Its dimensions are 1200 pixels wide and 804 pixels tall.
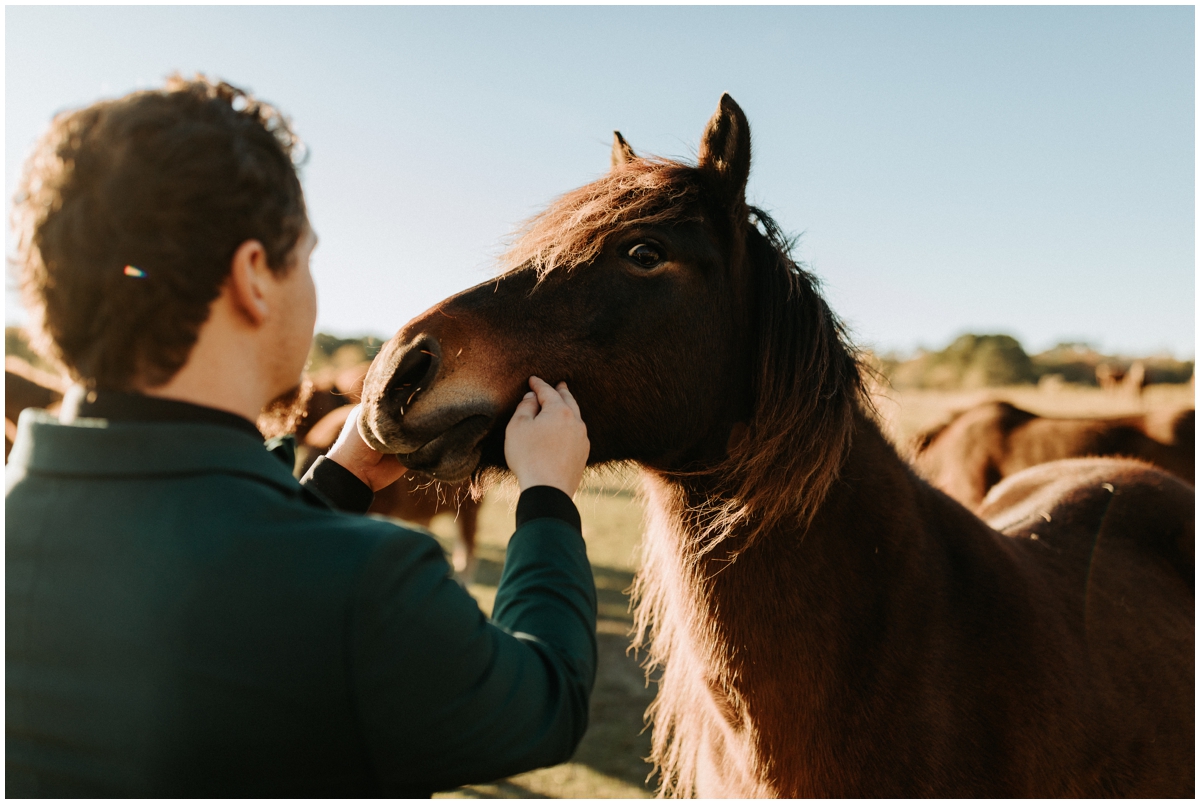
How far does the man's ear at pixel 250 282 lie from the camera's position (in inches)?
41.4

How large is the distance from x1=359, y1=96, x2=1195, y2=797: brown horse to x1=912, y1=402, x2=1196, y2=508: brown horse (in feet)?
18.4

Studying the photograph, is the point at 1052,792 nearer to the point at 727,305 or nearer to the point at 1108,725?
the point at 1108,725

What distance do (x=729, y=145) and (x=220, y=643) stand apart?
1.87 meters

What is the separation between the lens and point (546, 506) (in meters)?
1.30

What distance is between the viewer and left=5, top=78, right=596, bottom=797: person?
902mm

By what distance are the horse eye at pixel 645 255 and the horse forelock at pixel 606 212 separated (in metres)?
0.07

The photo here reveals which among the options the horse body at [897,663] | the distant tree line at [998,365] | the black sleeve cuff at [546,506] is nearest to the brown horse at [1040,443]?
the horse body at [897,663]

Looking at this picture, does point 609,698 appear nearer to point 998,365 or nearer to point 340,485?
point 340,485

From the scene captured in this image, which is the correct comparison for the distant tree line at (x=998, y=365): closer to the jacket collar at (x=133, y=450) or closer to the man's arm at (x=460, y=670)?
the man's arm at (x=460, y=670)

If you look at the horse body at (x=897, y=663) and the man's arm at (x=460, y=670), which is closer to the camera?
the man's arm at (x=460, y=670)

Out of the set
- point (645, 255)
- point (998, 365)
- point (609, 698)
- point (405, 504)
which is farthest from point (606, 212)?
point (998, 365)

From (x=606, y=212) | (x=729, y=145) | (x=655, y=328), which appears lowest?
(x=655, y=328)

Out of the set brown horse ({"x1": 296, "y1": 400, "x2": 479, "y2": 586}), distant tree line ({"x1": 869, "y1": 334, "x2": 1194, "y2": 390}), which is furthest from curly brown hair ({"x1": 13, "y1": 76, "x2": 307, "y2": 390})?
distant tree line ({"x1": 869, "y1": 334, "x2": 1194, "y2": 390})

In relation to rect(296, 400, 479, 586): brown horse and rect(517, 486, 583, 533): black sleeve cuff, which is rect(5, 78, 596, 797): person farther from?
rect(296, 400, 479, 586): brown horse
